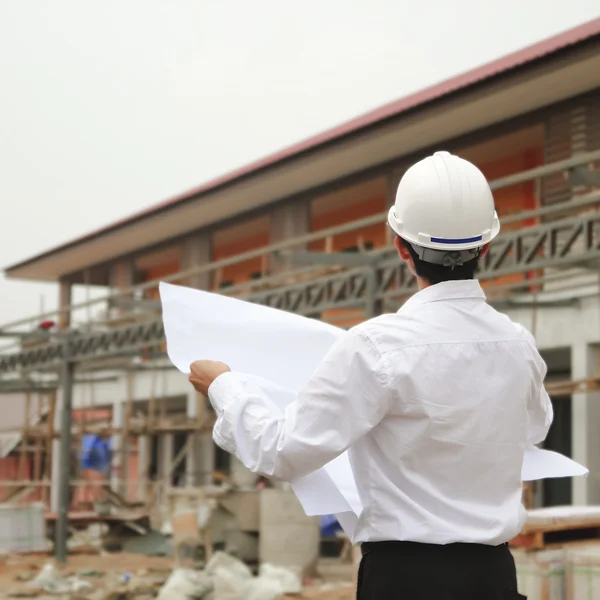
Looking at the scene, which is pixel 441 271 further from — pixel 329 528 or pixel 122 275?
pixel 122 275

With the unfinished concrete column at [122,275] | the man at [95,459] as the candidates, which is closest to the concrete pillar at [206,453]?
the man at [95,459]

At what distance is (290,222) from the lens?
22891 mm

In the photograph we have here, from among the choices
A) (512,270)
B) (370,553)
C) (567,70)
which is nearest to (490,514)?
(370,553)

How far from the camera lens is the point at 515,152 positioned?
1888 cm

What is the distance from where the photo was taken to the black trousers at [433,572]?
2.45 m

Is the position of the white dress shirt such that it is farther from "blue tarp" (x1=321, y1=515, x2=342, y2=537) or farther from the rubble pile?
"blue tarp" (x1=321, y1=515, x2=342, y2=537)

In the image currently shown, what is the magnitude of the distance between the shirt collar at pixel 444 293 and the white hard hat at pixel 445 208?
0.08m

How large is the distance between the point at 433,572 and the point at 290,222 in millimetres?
20552

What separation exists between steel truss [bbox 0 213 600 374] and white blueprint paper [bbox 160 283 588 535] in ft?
22.1

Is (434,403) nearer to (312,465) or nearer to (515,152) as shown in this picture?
(312,465)

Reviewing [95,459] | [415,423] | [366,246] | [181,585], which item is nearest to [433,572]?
[415,423]

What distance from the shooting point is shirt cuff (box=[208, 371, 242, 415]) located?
2549mm

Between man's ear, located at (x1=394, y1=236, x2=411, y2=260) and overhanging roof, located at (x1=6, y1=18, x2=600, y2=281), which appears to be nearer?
man's ear, located at (x1=394, y1=236, x2=411, y2=260)

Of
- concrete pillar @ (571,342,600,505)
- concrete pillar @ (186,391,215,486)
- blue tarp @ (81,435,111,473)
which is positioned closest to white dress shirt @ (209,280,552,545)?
concrete pillar @ (571,342,600,505)
